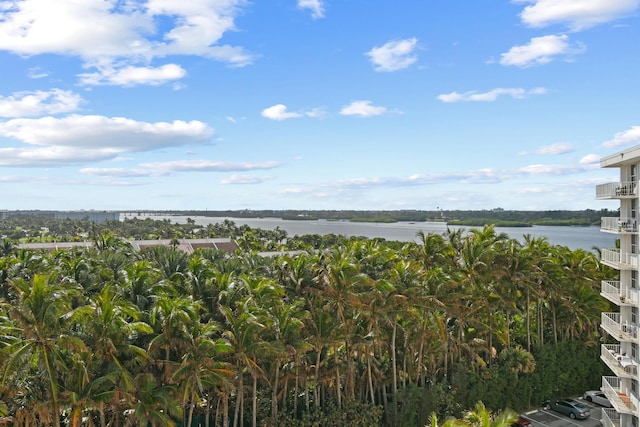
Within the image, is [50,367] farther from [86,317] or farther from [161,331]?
[161,331]

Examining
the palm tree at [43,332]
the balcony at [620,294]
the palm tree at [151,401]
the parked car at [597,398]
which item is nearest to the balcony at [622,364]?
the balcony at [620,294]

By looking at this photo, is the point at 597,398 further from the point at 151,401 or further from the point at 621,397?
the point at 151,401

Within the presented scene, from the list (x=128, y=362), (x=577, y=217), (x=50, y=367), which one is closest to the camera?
(x=50, y=367)

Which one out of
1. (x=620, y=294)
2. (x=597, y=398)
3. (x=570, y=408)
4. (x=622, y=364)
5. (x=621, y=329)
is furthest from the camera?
(x=597, y=398)

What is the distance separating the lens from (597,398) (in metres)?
36.3

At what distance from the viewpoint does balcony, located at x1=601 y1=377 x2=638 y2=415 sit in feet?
84.8

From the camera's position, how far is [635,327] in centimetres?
2630

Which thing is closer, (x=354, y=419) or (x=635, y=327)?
(x=635, y=327)

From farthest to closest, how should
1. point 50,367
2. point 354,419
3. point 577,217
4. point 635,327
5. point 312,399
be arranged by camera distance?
point 577,217 < point 312,399 < point 354,419 < point 635,327 < point 50,367

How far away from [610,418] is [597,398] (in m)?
8.55

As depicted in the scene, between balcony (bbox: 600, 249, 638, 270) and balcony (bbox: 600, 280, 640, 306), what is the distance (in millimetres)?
1210

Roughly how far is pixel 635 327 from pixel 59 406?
26.9 m

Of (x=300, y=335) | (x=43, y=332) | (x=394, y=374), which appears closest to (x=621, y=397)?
(x=394, y=374)

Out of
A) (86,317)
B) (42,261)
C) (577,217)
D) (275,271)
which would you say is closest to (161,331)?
(86,317)
